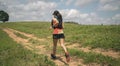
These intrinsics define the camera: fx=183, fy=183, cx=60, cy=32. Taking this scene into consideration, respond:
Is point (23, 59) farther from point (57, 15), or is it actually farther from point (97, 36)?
point (97, 36)

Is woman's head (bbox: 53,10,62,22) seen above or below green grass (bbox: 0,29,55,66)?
above

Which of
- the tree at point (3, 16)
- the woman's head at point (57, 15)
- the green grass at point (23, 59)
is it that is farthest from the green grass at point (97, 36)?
the tree at point (3, 16)

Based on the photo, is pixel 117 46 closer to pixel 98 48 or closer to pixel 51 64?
pixel 98 48

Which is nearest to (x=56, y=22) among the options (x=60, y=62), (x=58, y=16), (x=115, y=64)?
(x=58, y=16)

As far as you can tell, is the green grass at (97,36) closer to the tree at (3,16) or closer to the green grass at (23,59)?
the green grass at (23,59)

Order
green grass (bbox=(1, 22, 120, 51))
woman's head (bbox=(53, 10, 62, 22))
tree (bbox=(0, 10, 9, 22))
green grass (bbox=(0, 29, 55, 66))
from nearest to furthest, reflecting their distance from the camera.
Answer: green grass (bbox=(0, 29, 55, 66))
woman's head (bbox=(53, 10, 62, 22))
green grass (bbox=(1, 22, 120, 51))
tree (bbox=(0, 10, 9, 22))

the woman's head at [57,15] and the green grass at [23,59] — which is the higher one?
the woman's head at [57,15]

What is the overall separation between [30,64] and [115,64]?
4339 millimetres

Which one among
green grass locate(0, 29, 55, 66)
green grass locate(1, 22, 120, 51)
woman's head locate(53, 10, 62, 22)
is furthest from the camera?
green grass locate(1, 22, 120, 51)

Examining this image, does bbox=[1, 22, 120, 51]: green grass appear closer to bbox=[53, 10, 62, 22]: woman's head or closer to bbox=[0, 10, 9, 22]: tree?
bbox=[53, 10, 62, 22]: woman's head

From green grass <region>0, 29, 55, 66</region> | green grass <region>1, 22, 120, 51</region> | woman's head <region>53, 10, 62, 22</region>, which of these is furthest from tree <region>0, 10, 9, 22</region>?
woman's head <region>53, 10, 62, 22</region>

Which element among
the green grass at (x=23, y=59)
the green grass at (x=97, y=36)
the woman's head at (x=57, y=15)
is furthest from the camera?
the green grass at (x=97, y=36)

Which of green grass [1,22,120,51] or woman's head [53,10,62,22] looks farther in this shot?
green grass [1,22,120,51]

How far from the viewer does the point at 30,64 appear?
9.48 metres
